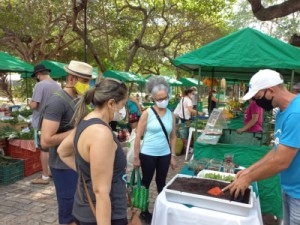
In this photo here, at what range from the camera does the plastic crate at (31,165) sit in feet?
18.4

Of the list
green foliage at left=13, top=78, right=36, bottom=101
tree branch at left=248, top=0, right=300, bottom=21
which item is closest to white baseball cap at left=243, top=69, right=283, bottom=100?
tree branch at left=248, top=0, right=300, bottom=21

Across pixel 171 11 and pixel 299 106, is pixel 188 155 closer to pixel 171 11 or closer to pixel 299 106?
pixel 299 106

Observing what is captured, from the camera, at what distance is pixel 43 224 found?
12.4 ft

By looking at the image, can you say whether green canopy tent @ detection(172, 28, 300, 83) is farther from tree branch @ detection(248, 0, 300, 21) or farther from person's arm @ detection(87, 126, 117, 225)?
tree branch @ detection(248, 0, 300, 21)

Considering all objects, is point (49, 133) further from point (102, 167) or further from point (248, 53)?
point (248, 53)

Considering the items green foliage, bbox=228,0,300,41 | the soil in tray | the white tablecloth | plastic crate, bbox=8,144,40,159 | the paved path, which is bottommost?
the paved path

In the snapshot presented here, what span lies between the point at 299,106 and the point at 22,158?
211 inches

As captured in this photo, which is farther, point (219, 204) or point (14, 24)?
point (14, 24)

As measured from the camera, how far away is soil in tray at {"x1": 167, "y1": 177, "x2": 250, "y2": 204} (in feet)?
7.39

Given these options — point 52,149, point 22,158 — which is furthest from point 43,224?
point 22,158

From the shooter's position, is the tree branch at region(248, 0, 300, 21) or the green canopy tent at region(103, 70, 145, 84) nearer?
the tree branch at region(248, 0, 300, 21)

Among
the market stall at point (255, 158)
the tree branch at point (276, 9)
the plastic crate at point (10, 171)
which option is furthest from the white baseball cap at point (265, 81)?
the tree branch at point (276, 9)

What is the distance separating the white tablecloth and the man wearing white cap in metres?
Answer: 0.20

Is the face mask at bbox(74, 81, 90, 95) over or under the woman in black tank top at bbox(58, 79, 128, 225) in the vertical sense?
over
